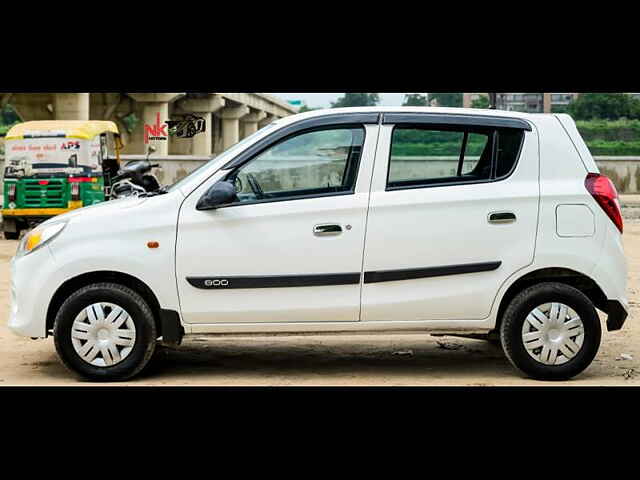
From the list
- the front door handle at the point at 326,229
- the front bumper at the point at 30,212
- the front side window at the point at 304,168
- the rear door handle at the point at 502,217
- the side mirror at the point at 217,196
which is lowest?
the front bumper at the point at 30,212

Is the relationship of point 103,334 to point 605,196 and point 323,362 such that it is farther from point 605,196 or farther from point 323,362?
point 605,196

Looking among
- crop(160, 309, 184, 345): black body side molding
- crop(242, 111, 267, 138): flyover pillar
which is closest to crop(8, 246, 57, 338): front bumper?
crop(160, 309, 184, 345): black body side molding

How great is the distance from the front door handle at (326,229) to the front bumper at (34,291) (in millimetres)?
1822

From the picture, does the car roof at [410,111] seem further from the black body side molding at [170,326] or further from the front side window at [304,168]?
the black body side molding at [170,326]

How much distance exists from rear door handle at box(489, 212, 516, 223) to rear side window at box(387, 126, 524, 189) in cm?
27

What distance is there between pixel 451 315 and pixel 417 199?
852 millimetres

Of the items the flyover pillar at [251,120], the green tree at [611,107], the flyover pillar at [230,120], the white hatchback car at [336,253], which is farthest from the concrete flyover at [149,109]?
the white hatchback car at [336,253]

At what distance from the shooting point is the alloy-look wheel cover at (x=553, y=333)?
291 inches

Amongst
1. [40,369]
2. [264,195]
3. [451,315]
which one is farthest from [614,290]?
[40,369]

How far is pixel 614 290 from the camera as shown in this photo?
298 inches

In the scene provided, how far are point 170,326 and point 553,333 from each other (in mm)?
2659

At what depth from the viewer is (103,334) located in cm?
731

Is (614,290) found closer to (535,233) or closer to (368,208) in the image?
(535,233)

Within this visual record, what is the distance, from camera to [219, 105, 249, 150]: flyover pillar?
2623 inches
